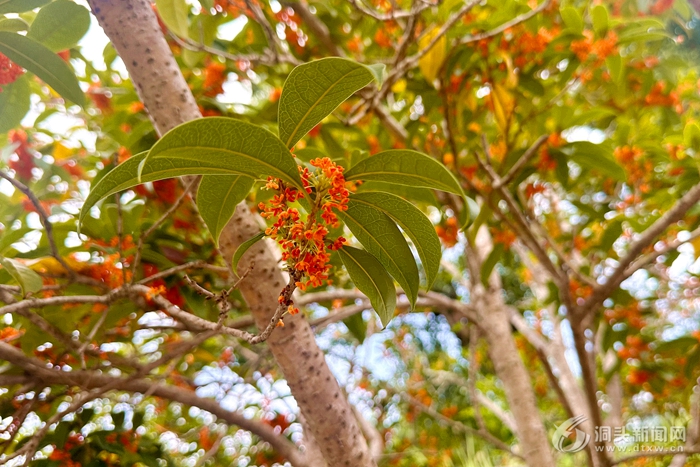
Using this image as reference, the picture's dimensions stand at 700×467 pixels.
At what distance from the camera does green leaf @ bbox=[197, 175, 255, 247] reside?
23.6 inches

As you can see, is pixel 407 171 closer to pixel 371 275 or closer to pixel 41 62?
pixel 371 275

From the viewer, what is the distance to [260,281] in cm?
79

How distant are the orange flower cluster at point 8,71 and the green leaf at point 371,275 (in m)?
0.75

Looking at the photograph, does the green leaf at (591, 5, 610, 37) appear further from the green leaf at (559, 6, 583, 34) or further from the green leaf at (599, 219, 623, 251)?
the green leaf at (599, 219, 623, 251)

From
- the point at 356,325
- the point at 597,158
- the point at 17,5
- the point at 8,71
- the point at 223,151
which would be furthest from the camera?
the point at 356,325

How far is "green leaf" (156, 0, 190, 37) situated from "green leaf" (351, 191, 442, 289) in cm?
69

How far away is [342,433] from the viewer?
2.53ft

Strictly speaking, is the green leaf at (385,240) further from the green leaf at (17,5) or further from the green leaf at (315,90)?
the green leaf at (17,5)

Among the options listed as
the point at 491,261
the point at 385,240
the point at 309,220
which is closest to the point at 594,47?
the point at 491,261

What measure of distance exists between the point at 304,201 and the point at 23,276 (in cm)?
52

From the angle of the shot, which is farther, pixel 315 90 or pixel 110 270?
pixel 110 270

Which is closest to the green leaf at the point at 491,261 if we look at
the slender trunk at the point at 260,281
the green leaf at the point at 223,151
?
the slender trunk at the point at 260,281

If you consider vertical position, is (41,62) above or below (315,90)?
above

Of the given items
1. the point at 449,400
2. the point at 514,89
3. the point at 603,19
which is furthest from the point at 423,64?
the point at 449,400
